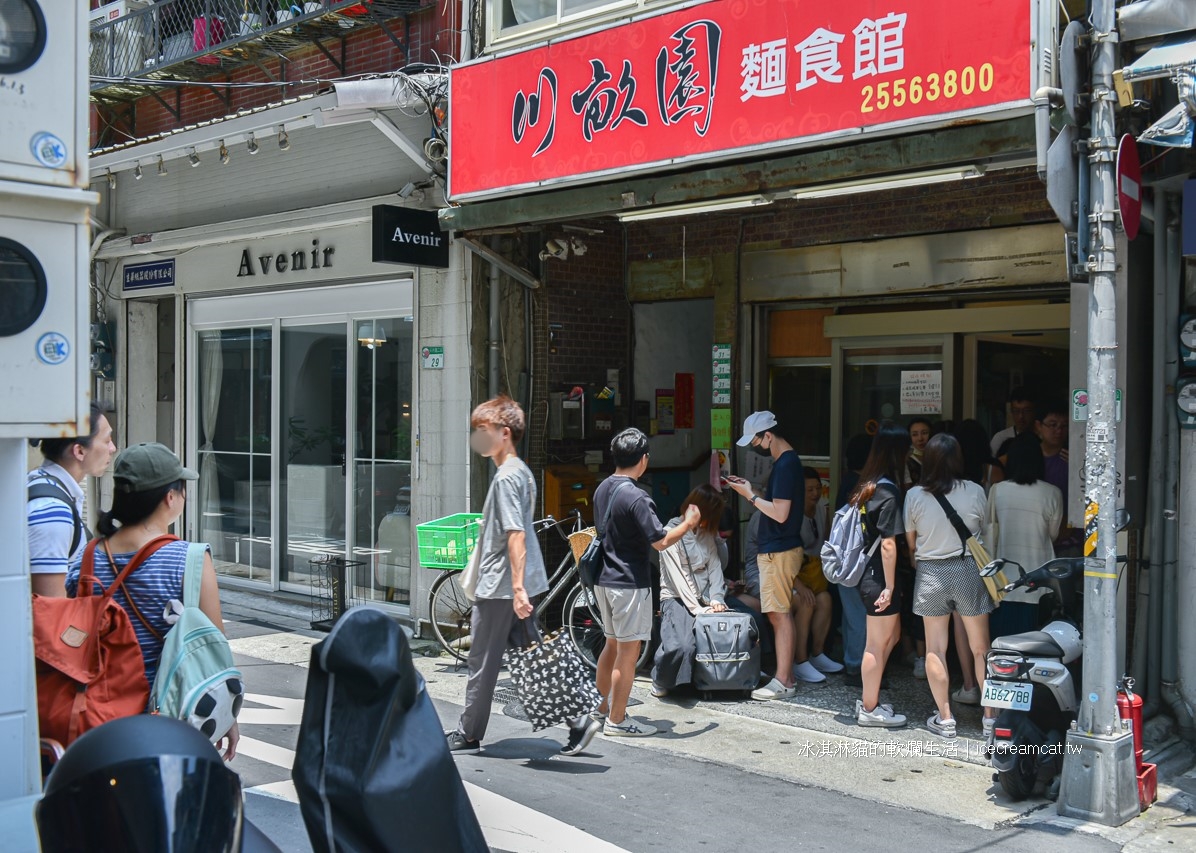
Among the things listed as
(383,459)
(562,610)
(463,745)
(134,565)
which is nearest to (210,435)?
(383,459)

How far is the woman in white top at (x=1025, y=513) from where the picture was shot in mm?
7441

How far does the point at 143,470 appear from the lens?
4023mm

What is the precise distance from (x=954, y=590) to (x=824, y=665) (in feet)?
6.27

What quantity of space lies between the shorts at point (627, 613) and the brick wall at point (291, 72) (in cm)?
541

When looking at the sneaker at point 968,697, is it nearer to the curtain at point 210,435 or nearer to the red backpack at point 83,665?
the red backpack at point 83,665

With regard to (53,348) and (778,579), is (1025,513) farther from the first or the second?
(53,348)

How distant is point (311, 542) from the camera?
12266 millimetres

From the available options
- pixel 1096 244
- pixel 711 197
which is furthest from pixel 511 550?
pixel 1096 244

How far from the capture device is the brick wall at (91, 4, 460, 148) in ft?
34.7

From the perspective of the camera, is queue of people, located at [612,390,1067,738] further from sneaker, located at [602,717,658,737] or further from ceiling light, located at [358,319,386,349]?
ceiling light, located at [358,319,386,349]

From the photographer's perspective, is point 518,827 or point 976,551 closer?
point 518,827

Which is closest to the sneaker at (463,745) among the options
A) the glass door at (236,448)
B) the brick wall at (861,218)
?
the brick wall at (861,218)

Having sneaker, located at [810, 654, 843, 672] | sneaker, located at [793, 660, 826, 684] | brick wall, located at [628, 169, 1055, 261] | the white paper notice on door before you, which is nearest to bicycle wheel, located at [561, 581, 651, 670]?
sneaker, located at [793, 660, 826, 684]

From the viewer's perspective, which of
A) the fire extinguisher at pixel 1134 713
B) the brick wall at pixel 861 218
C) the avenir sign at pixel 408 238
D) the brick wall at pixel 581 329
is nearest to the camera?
the fire extinguisher at pixel 1134 713
